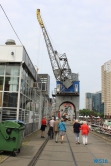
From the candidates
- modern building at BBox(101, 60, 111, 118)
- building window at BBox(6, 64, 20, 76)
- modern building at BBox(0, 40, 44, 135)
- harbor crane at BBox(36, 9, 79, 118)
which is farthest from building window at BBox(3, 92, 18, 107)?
modern building at BBox(101, 60, 111, 118)

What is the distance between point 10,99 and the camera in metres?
14.7

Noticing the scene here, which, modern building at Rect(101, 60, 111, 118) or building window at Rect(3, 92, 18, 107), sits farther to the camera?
modern building at Rect(101, 60, 111, 118)

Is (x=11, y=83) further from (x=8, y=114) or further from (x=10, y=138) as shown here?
(x=10, y=138)

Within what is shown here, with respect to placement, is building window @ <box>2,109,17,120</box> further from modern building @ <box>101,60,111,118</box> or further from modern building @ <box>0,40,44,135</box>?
modern building @ <box>101,60,111,118</box>

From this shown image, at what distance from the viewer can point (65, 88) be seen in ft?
191

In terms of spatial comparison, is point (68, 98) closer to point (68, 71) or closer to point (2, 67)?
point (68, 71)

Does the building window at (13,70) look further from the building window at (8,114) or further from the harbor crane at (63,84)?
the harbor crane at (63,84)

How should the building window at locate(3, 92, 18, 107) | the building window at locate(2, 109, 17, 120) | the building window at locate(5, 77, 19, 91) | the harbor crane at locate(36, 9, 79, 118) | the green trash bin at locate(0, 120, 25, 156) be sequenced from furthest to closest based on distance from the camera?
1. the harbor crane at locate(36, 9, 79, 118)
2. the building window at locate(5, 77, 19, 91)
3. the building window at locate(3, 92, 18, 107)
4. the building window at locate(2, 109, 17, 120)
5. the green trash bin at locate(0, 120, 25, 156)

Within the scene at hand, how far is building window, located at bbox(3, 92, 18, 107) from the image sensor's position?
1462cm

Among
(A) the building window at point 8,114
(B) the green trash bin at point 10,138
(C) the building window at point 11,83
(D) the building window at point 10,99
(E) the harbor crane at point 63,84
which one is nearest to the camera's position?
(B) the green trash bin at point 10,138

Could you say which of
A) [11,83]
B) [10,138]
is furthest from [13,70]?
[10,138]

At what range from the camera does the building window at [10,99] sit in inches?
575

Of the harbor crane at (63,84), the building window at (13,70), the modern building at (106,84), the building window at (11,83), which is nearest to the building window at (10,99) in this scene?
the building window at (11,83)

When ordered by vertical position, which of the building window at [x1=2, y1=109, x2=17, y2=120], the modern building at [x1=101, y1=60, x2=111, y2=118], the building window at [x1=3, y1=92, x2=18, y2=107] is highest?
the modern building at [x1=101, y1=60, x2=111, y2=118]
